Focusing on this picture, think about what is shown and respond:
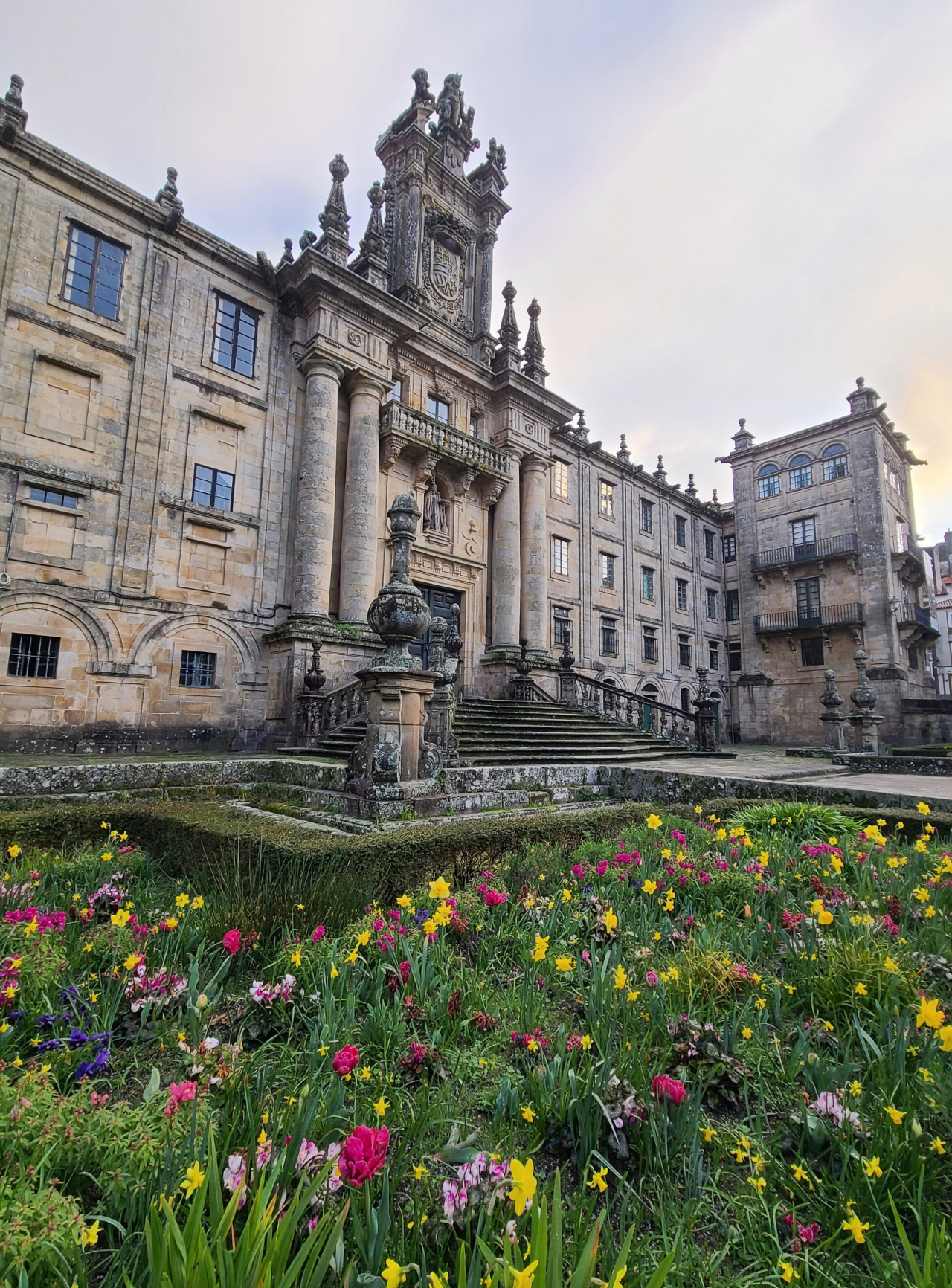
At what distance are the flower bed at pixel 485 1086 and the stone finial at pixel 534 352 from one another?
21503 mm

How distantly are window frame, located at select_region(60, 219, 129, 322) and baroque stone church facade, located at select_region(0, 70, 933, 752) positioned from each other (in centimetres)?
5

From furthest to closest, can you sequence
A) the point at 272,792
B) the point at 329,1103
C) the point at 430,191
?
the point at 430,191 → the point at 272,792 → the point at 329,1103

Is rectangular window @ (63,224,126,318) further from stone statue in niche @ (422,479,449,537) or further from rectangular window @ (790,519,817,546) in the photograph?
rectangular window @ (790,519,817,546)

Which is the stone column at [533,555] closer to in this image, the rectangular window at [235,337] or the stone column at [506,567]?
the stone column at [506,567]

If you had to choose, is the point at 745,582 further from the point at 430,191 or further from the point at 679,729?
the point at 430,191

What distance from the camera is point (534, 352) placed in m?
22.2

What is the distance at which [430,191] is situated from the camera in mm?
20547

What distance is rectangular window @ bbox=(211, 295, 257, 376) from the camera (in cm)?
1552

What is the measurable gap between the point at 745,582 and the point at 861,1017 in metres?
33.4

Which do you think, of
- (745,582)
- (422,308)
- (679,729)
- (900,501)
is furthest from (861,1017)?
(900,501)

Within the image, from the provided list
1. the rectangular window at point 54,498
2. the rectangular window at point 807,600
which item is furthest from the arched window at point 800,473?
the rectangular window at point 54,498

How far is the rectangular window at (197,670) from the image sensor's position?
14.0m

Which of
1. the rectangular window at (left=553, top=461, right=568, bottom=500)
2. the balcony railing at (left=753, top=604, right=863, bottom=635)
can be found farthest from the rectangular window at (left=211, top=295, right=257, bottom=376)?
the balcony railing at (left=753, top=604, right=863, bottom=635)

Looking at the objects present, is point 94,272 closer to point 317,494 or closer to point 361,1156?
point 317,494
